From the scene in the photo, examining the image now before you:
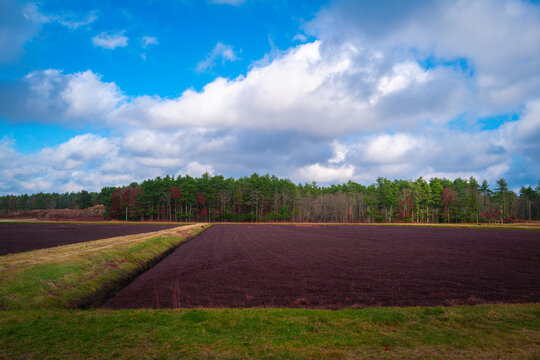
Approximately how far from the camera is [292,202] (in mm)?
119375

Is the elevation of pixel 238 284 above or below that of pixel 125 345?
below

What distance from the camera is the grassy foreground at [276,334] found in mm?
6473

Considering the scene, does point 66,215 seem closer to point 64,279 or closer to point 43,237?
point 43,237

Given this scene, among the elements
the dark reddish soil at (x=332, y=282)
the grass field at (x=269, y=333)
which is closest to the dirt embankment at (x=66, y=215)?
the dark reddish soil at (x=332, y=282)

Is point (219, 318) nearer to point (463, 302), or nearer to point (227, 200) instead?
point (463, 302)

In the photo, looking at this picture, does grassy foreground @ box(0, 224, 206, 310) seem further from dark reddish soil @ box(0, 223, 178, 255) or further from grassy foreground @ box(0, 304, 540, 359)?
dark reddish soil @ box(0, 223, 178, 255)

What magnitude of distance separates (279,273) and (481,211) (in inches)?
4899

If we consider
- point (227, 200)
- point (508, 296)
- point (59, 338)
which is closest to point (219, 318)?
point (59, 338)

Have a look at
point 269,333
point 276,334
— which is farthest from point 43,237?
point 276,334

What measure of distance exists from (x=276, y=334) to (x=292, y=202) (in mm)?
112237

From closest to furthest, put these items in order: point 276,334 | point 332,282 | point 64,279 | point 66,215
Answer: point 276,334 → point 64,279 → point 332,282 → point 66,215

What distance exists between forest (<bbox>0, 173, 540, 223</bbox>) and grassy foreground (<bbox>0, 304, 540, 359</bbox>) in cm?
9701

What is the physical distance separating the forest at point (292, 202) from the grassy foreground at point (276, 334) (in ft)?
318

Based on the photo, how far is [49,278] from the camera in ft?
43.7
